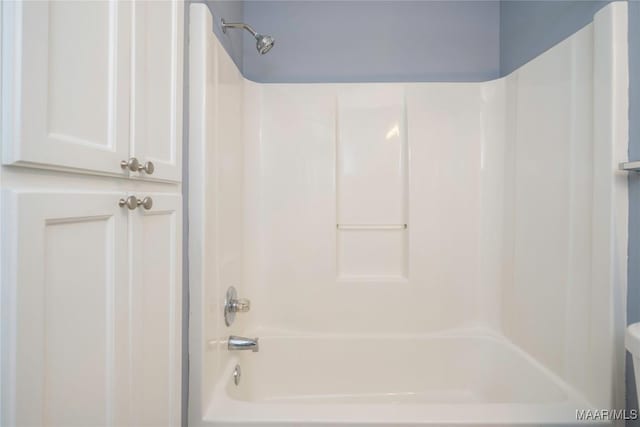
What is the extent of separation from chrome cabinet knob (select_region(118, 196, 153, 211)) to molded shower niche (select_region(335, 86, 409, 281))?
1.33 metres

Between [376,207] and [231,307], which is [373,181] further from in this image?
[231,307]

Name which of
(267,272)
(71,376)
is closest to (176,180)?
(71,376)

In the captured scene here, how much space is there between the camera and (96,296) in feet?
2.25

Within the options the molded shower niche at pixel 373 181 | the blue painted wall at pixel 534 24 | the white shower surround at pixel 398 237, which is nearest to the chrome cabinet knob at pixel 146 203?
the white shower surround at pixel 398 237

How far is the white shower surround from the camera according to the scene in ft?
5.20

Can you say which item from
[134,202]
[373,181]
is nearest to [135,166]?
[134,202]

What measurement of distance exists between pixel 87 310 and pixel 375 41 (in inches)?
81.7

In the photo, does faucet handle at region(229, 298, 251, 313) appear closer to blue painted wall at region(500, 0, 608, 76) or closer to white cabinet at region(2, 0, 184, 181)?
white cabinet at region(2, 0, 184, 181)

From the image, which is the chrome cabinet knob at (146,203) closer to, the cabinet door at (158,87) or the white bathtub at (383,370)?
the cabinet door at (158,87)

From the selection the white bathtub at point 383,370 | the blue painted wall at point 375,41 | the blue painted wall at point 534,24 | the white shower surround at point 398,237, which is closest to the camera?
the blue painted wall at point 534,24

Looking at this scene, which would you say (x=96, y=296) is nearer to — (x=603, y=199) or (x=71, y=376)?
(x=71, y=376)

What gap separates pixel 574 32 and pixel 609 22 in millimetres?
327

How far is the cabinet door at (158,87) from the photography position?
81 cm

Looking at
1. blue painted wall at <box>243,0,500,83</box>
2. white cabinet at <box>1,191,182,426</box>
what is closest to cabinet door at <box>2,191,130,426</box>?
white cabinet at <box>1,191,182,426</box>
